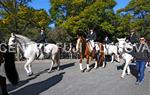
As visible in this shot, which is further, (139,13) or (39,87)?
(139,13)

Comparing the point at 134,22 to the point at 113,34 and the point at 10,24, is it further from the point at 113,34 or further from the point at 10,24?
the point at 10,24

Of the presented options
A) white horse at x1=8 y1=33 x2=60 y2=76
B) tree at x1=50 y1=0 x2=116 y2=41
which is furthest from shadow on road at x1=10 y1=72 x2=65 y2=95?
tree at x1=50 y1=0 x2=116 y2=41

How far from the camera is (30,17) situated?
33344 mm

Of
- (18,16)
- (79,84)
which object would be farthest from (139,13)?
(79,84)

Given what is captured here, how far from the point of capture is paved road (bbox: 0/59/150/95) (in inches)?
516

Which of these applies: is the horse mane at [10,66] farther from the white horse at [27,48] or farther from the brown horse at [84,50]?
the brown horse at [84,50]

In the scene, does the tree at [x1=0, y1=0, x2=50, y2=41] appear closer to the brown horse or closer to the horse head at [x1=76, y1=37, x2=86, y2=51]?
the brown horse

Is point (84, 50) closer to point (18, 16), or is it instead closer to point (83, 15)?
point (18, 16)

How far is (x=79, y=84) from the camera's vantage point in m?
14.9

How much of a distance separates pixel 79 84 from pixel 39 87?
178cm

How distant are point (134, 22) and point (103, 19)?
16.2ft

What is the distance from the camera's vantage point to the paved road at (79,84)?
516 inches

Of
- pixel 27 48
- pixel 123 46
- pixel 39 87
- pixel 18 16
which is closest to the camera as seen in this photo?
pixel 39 87

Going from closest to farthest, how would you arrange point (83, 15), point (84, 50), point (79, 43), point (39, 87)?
point (39, 87) → point (79, 43) → point (84, 50) → point (83, 15)
